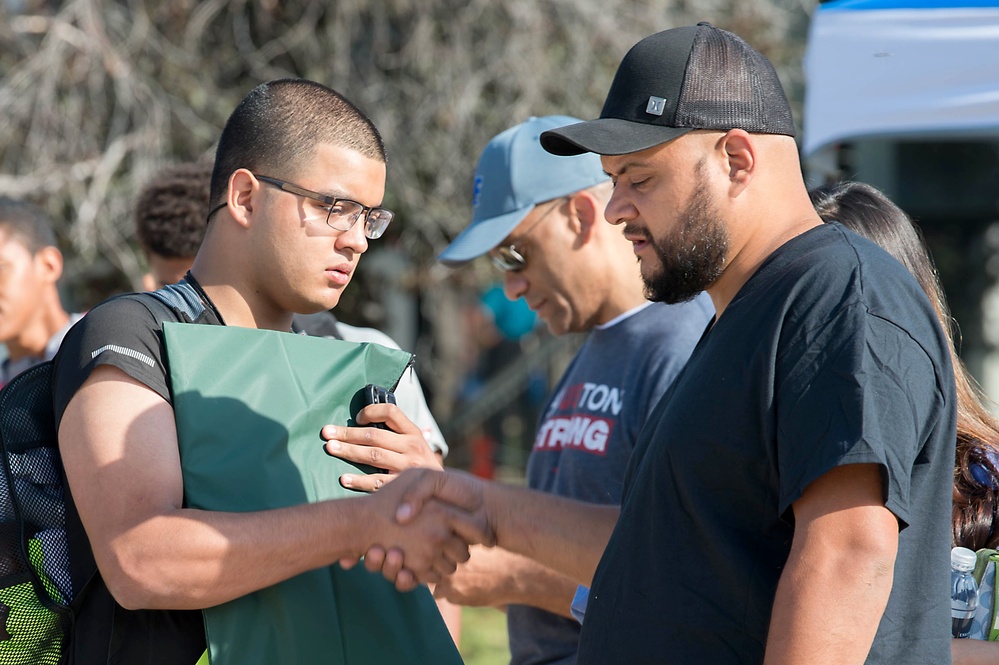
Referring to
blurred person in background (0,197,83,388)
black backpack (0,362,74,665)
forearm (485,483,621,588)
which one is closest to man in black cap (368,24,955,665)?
forearm (485,483,621,588)

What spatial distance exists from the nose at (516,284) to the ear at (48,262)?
7.37 ft

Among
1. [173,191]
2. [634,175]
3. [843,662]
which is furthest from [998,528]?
[173,191]

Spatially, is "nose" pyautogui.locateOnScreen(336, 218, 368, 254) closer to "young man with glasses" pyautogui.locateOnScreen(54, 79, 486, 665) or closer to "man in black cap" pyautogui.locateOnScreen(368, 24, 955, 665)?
"young man with glasses" pyautogui.locateOnScreen(54, 79, 486, 665)

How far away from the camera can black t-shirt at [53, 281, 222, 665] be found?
6.46ft

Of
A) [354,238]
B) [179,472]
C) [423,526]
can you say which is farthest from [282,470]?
[354,238]

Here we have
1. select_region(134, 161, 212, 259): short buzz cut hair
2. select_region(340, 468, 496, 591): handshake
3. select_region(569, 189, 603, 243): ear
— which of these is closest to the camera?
select_region(340, 468, 496, 591): handshake

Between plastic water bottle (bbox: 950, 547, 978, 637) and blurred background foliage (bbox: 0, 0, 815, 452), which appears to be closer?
plastic water bottle (bbox: 950, 547, 978, 637)

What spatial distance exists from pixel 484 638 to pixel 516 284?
425 cm

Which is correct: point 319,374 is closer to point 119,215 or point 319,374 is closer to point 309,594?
point 309,594

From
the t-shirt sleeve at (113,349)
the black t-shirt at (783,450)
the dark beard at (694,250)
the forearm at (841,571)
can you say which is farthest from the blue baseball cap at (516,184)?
the forearm at (841,571)

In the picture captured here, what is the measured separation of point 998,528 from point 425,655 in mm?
1331

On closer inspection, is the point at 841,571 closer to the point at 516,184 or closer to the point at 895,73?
the point at 516,184

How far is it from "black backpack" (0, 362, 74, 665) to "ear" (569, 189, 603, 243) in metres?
1.76

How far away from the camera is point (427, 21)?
21.8 feet
